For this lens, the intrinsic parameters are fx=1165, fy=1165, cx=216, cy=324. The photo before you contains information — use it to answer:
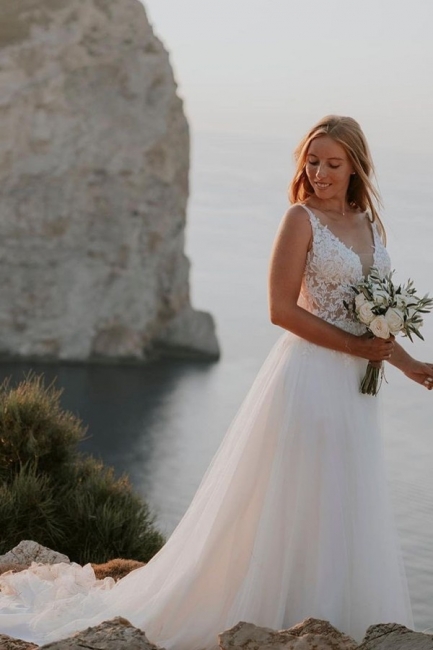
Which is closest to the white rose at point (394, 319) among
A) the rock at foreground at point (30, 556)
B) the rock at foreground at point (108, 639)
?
the rock at foreground at point (108, 639)

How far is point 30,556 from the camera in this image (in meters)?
5.24

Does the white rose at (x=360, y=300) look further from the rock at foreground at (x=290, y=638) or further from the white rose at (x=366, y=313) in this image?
the rock at foreground at (x=290, y=638)

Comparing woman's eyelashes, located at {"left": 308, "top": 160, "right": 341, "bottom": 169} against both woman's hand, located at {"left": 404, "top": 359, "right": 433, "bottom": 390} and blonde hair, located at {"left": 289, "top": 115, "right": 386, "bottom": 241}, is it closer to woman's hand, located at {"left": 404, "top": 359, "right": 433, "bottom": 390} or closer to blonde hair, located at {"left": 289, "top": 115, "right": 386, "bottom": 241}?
blonde hair, located at {"left": 289, "top": 115, "right": 386, "bottom": 241}

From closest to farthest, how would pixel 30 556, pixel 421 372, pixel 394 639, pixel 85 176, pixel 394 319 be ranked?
pixel 394 639 < pixel 394 319 < pixel 421 372 < pixel 30 556 < pixel 85 176

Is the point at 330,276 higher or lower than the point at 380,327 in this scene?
higher

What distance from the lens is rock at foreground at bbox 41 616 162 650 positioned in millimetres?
3016

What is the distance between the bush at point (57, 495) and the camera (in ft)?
22.2

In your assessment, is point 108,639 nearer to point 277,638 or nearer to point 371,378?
point 277,638

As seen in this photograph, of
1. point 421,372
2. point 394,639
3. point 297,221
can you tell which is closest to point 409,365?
point 421,372

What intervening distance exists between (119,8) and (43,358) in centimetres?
793

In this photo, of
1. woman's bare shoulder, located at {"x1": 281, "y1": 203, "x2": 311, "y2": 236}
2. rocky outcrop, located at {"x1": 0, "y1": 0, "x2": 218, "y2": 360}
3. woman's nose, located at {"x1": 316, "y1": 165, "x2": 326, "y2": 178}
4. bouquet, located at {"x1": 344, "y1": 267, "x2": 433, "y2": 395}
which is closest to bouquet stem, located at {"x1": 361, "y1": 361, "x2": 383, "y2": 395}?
bouquet, located at {"x1": 344, "y1": 267, "x2": 433, "y2": 395}

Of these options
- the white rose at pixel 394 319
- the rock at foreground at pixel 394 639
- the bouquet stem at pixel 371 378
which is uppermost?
the white rose at pixel 394 319

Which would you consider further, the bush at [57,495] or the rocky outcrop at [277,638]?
the bush at [57,495]

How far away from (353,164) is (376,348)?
21.7 inches
